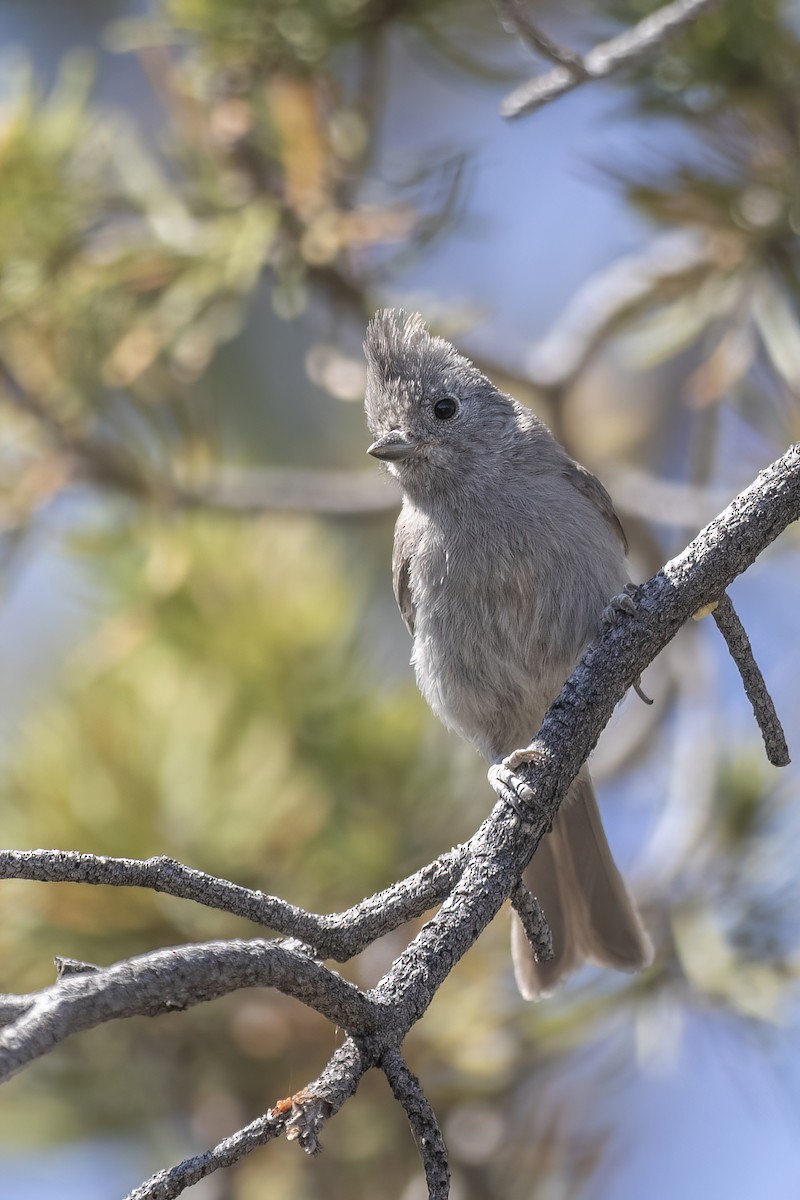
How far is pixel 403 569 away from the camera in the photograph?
2.86 metres

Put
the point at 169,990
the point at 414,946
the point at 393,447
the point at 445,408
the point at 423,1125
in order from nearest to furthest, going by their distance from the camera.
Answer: the point at 169,990
the point at 423,1125
the point at 414,946
the point at 393,447
the point at 445,408

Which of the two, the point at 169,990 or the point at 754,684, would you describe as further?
the point at 754,684

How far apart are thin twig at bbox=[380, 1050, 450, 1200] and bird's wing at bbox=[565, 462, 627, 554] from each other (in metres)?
1.76

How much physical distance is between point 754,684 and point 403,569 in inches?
56.3

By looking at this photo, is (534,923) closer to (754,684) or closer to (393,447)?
(754,684)

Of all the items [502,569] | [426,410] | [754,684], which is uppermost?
[426,410]

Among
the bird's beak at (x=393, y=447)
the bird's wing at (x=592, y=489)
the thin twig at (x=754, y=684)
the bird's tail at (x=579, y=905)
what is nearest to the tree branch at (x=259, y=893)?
the thin twig at (x=754, y=684)

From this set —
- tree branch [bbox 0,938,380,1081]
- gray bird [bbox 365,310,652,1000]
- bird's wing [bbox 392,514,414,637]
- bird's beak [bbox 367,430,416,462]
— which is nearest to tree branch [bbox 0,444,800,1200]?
tree branch [bbox 0,938,380,1081]

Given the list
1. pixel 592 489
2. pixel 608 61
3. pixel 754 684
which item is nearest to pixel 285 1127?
pixel 754 684

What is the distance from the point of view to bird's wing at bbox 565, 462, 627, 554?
271 cm

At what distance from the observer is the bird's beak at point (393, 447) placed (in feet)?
8.56

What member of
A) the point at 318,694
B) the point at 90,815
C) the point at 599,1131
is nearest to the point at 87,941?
the point at 90,815

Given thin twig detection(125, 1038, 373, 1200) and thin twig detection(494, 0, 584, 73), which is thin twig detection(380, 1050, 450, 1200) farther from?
thin twig detection(494, 0, 584, 73)

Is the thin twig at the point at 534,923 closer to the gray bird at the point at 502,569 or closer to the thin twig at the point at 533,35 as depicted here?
the gray bird at the point at 502,569
